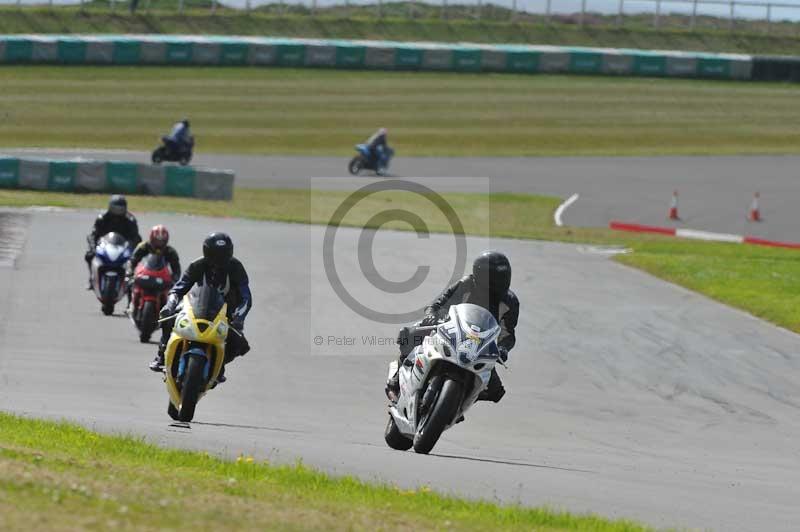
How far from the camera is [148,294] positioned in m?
16.8

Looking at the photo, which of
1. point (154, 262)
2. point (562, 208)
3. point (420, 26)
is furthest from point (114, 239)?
point (420, 26)

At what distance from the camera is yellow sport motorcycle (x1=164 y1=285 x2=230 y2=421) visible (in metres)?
11.4

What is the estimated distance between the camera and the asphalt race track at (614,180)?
38438 millimetres

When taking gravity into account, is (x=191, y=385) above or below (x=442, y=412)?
below

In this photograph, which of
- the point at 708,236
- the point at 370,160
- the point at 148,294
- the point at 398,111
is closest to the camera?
the point at 148,294

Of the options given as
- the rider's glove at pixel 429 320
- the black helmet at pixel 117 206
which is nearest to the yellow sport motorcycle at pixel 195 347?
the rider's glove at pixel 429 320

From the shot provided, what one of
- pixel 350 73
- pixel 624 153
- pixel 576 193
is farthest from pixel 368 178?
pixel 350 73

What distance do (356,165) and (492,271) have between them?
111ft

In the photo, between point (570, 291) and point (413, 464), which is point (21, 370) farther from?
point (570, 291)

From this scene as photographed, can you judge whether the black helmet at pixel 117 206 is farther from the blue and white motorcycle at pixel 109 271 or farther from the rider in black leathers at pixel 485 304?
the rider in black leathers at pixel 485 304

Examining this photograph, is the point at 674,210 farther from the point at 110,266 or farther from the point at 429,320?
the point at 429,320

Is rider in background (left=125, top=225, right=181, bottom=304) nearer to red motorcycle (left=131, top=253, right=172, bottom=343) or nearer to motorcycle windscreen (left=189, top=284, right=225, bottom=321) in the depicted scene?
red motorcycle (left=131, top=253, right=172, bottom=343)

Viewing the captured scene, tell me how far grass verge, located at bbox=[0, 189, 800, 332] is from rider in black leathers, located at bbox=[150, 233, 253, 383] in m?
11.0

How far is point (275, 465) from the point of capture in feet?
29.7
